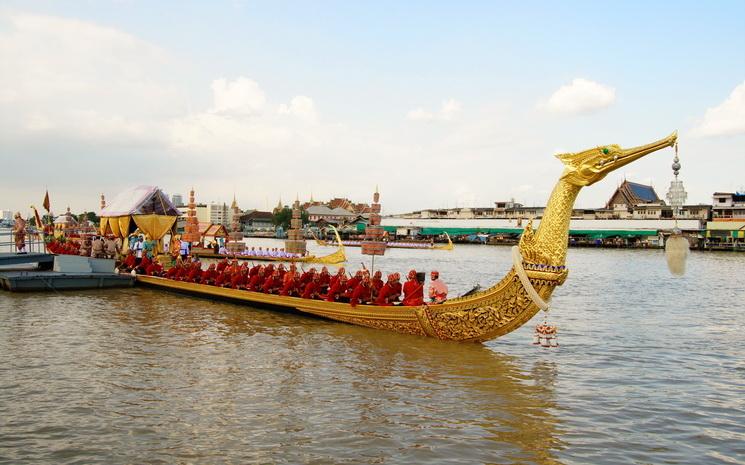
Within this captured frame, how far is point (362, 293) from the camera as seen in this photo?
14.0 metres

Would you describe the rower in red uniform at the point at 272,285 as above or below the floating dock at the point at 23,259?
below

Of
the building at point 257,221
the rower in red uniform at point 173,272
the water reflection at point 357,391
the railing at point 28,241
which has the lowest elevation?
the water reflection at point 357,391

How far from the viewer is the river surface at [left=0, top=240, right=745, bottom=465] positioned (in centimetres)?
686

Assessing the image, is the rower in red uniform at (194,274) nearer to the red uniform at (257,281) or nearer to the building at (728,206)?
the red uniform at (257,281)

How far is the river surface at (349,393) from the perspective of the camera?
6.86 meters

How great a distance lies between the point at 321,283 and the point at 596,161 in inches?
318

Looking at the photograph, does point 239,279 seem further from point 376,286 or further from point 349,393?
point 349,393

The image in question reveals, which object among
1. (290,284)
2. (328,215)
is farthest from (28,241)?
(328,215)

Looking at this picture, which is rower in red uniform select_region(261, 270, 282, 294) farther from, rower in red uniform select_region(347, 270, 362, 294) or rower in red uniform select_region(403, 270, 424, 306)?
rower in red uniform select_region(403, 270, 424, 306)

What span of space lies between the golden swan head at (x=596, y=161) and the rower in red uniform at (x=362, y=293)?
562cm

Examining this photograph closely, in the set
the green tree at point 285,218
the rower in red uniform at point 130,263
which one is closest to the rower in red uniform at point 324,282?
the rower in red uniform at point 130,263

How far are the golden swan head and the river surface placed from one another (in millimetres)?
3710

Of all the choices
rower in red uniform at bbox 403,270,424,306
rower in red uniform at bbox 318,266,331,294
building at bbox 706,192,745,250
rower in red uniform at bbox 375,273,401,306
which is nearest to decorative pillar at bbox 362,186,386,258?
rower in red uniform at bbox 318,266,331,294

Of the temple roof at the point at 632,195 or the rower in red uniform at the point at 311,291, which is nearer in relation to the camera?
the rower in red uniform at the point at 311,291
